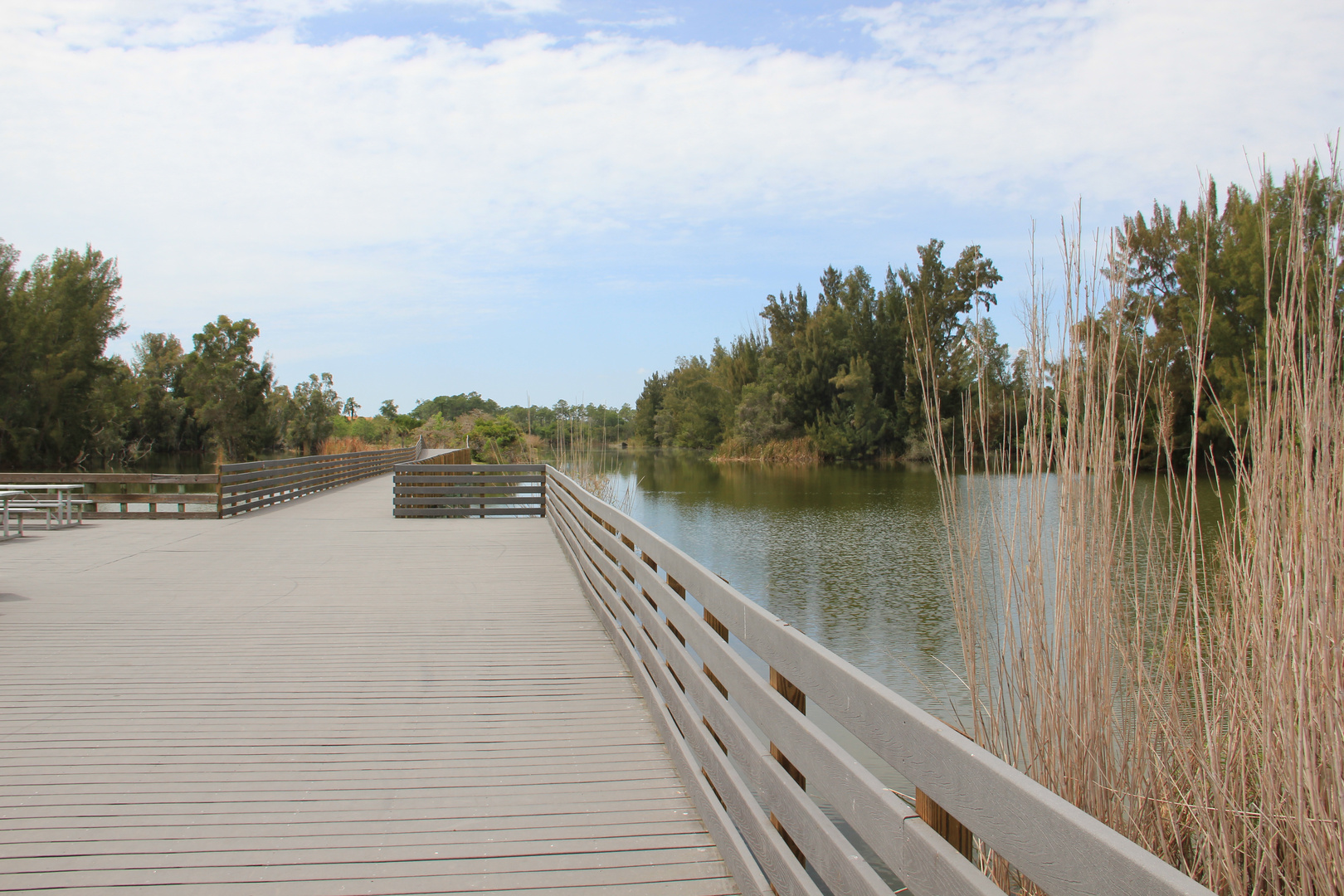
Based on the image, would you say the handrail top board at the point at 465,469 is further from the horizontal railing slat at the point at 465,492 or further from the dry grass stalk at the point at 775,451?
the dry grass stalk at the point at 775,451

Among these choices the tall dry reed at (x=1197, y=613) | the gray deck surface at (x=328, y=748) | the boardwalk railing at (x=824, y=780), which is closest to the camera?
the boardwalk railing at (x=824, y=780)

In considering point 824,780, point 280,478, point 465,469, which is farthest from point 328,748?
point 280,478

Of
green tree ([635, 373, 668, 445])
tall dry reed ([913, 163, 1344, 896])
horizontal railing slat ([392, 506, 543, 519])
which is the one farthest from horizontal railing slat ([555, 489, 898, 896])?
green tree ([635, 373, 668, 445])

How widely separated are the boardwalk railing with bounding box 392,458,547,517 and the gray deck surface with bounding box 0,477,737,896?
234 inches

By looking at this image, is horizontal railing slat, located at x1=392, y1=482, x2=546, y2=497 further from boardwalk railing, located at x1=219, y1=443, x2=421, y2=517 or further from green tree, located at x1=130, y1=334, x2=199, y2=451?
green tree, located at x1=130, y1=334, x2=199, y2=451

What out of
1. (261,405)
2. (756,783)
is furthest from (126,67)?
(261,405)

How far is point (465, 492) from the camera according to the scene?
41.3ft

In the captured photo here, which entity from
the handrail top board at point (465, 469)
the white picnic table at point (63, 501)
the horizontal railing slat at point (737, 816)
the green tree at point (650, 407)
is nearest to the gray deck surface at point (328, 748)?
the horizontal railing slat at point (737, 816)

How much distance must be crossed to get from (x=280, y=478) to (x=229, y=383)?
27151 mm

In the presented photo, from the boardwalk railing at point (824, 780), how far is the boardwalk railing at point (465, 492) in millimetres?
9011

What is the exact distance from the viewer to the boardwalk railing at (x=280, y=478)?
38.0 ft

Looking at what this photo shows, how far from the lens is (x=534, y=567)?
24.1 feet

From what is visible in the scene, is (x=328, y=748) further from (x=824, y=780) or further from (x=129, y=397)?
(x=129, y=397)

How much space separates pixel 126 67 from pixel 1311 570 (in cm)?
1027
